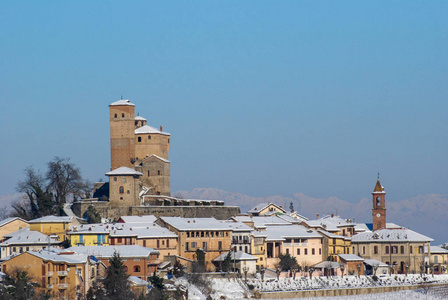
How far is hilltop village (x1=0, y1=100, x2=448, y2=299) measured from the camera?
74.8 m

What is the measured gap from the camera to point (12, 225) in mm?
87500

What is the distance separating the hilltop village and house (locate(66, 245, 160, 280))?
7cm

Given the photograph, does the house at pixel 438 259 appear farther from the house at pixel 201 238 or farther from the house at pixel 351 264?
the house at pixel 201 238

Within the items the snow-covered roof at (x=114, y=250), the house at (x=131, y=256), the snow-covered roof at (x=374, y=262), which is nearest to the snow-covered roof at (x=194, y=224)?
the snow-covered roof at (x=114, y=250)

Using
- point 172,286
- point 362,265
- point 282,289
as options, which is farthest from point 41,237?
point 362,265

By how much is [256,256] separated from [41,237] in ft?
55.9

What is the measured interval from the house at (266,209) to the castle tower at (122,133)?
15.7 metres

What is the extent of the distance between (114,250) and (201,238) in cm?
965

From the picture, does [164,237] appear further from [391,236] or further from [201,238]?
[391,236]

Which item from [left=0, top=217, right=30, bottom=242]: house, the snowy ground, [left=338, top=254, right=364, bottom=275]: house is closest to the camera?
the snowy ground

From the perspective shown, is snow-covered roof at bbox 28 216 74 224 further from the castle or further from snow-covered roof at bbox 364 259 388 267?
snow-covered roof at bbox 364 259 388 267

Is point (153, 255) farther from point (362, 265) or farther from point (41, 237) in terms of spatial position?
point (362, 265)

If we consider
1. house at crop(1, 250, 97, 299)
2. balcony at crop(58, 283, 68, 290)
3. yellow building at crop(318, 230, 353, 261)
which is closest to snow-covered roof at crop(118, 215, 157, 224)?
yellow building at crop(318, 230, 353, 261)

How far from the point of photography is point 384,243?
98375 mm
